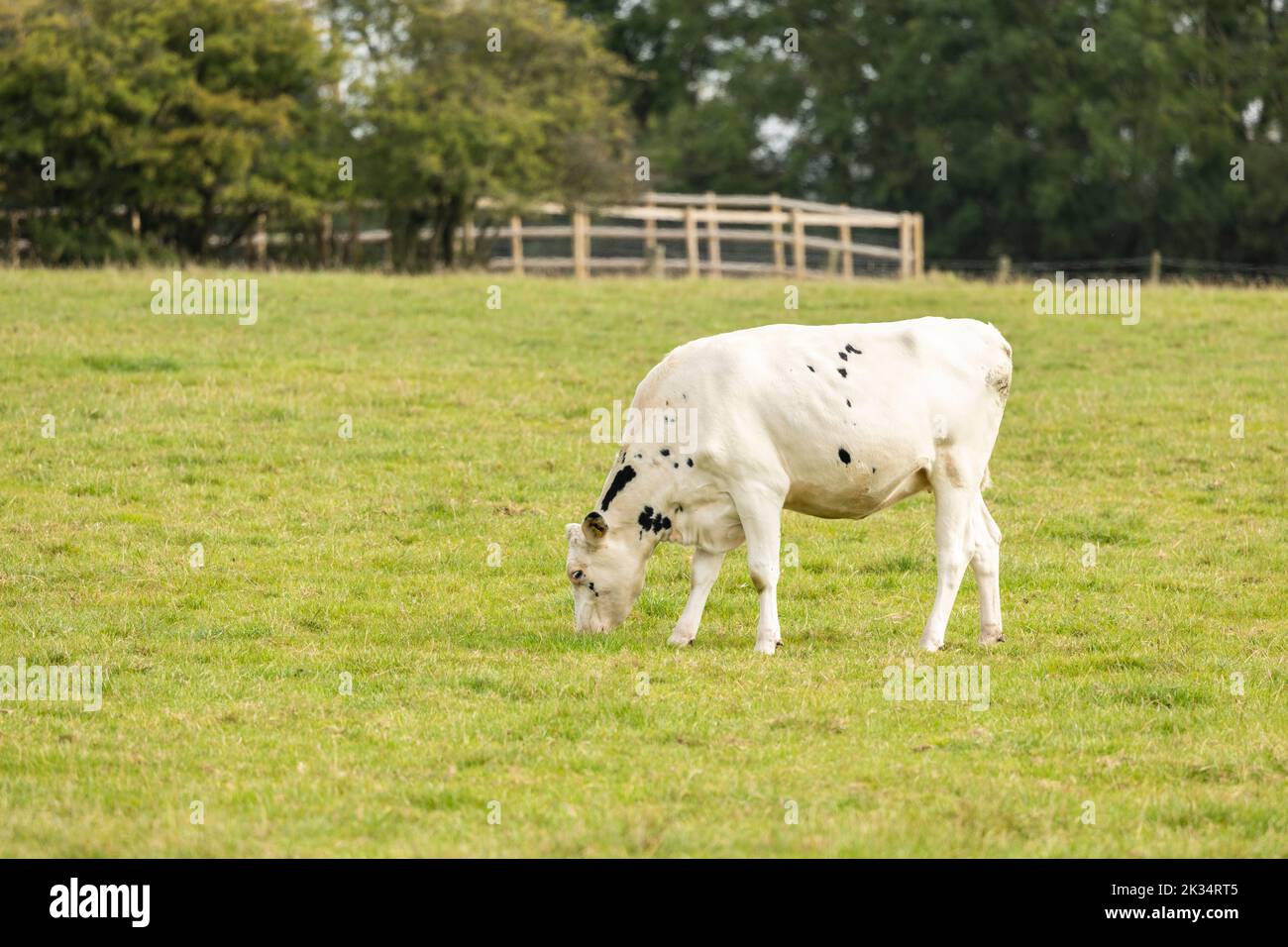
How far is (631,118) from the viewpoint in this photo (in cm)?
4250

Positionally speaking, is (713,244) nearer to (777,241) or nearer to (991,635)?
(777,241)

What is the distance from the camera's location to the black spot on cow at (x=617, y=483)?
10328 mm

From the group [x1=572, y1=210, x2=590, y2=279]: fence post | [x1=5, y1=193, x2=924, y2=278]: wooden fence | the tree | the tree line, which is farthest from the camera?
[x1=572, y1=210, x2=590, y2=279]: fence post

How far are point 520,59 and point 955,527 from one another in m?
24.4

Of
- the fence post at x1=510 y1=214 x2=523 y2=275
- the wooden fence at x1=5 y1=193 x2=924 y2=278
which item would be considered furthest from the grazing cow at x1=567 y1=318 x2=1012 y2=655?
the fence post at x1=510 y1=214 x2=523 y2=275

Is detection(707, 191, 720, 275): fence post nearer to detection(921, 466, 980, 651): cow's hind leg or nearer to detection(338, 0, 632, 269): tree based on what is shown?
detection(338, 0, 632, 269): tree

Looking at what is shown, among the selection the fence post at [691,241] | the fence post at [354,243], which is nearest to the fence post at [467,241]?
the fence post at [354,243]

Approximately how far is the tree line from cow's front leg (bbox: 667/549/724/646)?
1984 centimetres

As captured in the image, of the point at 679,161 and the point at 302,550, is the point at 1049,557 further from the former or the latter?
the point at 679,161

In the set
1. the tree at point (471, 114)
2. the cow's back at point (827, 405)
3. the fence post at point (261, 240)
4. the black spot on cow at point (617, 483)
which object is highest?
the tree at point (471, 114)

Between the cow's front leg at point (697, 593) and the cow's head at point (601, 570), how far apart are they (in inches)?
12.9

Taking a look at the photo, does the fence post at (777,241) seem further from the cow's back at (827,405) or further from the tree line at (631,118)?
the cow's back at (827,405)

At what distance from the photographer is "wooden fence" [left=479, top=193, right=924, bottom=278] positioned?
111 ft
